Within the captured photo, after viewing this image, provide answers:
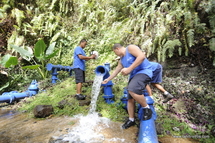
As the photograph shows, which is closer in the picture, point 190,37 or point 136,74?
point 136,74

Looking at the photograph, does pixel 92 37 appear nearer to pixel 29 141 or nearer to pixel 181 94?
pixel 181 94

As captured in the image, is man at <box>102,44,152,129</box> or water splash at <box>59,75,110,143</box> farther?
man at <box>102,44,152,129</box>

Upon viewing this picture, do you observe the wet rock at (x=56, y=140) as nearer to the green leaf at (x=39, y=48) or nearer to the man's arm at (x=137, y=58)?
the man's arm at (x=137, y=58)

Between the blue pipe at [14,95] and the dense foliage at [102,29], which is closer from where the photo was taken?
the blue pipe at [14,95]

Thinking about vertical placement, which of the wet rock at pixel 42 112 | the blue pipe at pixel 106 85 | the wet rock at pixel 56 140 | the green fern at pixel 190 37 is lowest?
the wet rock at pixel 56 140

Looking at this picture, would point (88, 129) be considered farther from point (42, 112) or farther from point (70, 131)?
point (42, 112)

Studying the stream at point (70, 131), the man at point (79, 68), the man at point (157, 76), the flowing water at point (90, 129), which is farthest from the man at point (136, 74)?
the man at point (79, 68)

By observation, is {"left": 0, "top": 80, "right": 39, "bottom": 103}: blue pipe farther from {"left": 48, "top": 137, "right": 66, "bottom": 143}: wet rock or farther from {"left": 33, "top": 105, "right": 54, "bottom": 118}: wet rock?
{"left": 48, "top": 137, "right": 66, "bottom": 143}: wet rock

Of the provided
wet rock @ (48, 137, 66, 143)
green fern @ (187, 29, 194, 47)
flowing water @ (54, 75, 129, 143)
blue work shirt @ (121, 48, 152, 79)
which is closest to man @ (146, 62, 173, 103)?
blue work shirt @ (121, 48, 152, 79)

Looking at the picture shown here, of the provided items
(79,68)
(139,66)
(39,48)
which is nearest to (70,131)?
(139,66)

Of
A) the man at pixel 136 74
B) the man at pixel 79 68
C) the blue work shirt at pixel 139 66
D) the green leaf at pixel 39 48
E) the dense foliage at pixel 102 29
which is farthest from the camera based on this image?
the green leaf at pixel 39 48

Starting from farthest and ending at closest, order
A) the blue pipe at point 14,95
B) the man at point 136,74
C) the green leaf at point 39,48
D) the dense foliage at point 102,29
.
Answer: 1. the green leaf at point 39,48
2. the dense foliage at point 102,29
3. the blue pipe at point 14,95
4. the man at point 136,74

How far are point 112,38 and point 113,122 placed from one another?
5.48 metres

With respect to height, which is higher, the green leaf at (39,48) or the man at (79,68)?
the green leaf at (39,48)
